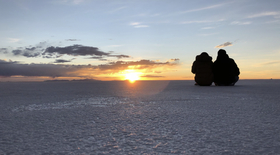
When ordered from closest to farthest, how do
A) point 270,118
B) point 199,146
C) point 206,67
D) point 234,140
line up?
point 199,146
point 234,140
point 270,118
point 206,67

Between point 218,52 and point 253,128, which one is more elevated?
→ point 218,52

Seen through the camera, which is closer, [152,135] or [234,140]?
[234,140]

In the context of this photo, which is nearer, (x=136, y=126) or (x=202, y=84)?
(x=136, y=126)

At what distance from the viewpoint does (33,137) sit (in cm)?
410

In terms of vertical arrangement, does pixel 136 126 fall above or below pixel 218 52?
below

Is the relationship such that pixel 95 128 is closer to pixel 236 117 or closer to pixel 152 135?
pixel 152 135

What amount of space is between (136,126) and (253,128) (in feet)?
8.89

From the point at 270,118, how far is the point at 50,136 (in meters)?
5.84

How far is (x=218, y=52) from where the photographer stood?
22094 mm

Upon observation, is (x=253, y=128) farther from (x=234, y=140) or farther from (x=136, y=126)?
(x=136, y=126)

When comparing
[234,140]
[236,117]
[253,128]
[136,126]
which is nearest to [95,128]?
[136,126]

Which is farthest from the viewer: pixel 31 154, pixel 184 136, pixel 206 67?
pixel 206 67

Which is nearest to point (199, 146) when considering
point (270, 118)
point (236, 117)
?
point (236, 117)

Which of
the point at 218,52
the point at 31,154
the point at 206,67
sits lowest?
the point at 31,154
